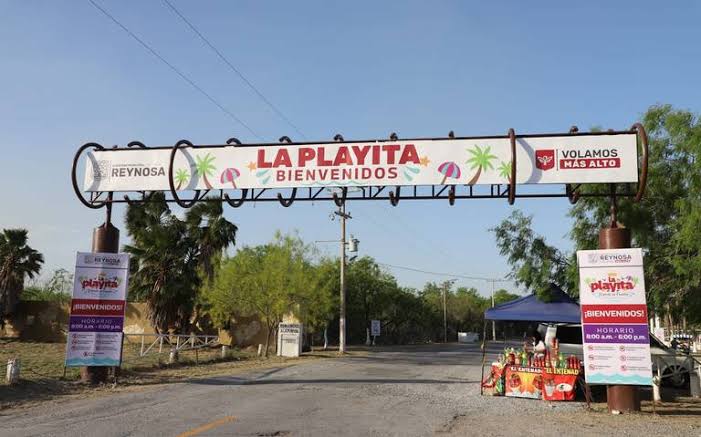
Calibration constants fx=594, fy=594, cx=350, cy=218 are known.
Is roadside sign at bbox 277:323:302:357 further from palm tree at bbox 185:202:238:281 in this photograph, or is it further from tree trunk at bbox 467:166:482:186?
tree trunk at bbox 467:166:482:186

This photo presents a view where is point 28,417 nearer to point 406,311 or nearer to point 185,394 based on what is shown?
point 185,394

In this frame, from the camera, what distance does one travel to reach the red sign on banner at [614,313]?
1141 cm

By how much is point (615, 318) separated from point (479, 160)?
13.6 feet

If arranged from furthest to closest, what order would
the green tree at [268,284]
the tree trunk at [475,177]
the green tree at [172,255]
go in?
the green tree at [172,255]
the green tree at [268,284]
the tree trunk at [475,177]

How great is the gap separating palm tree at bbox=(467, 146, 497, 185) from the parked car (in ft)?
22.0

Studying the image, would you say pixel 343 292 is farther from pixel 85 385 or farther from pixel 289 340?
pixel 85 385

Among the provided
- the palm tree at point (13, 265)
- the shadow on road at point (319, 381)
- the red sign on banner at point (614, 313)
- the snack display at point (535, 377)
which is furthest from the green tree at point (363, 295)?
the red sign on banner at point (614, 313)

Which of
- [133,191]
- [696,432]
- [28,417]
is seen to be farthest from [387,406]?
[133,191]

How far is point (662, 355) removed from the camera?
14.6m

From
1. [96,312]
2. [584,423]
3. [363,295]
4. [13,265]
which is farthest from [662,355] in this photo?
[363,295]

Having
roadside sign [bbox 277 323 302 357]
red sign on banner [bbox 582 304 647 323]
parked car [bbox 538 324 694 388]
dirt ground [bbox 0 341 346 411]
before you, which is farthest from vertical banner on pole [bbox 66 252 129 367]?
roadside sign [bbox 277 323 302 357]

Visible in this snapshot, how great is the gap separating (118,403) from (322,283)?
22.5 m

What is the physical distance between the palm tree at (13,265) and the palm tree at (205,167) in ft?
83.6

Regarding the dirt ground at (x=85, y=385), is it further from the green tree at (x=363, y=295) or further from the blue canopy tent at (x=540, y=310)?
the green tree at (x=363, y=295)
